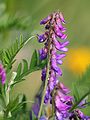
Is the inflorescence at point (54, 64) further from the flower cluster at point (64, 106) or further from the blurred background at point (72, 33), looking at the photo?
the blurred background at point (72, 33)

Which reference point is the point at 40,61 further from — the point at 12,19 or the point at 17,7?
the point at 17,7

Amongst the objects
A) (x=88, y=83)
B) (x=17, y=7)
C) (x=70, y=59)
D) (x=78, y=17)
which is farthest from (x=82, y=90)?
(x=78, y=17)

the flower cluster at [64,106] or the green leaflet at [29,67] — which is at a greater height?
the green leaflet at [29,67]

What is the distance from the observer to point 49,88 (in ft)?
6.03

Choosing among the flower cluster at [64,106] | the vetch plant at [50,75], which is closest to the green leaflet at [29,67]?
the vetch plant at [50,75]

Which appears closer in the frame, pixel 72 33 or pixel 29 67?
pixel 29 67

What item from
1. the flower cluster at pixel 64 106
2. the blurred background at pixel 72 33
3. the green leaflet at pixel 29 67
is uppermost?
the blurred background at pixel 72 33

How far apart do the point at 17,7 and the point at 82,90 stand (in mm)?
3269

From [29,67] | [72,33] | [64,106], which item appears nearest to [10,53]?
[29,67]

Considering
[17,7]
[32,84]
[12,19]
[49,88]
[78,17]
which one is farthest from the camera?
[78,17]

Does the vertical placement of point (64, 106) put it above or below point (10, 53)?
below

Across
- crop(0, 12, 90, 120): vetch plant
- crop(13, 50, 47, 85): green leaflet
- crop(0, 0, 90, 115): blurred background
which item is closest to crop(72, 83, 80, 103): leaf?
crop(0, 12, 90, 120): vetch plant

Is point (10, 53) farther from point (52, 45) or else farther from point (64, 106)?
point (64, 106)

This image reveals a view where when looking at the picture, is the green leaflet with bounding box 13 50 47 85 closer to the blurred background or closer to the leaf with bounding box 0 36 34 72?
the leaf with bounding box 0 36 34 72
